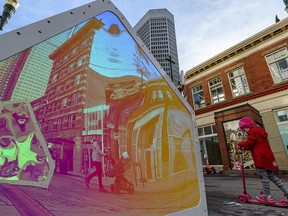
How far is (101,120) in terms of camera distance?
3.15 ft

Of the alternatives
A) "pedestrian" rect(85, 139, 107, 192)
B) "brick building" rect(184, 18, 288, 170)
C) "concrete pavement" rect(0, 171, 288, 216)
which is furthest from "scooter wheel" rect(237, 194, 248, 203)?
"brick building" rect(184, 18, 288, 170)

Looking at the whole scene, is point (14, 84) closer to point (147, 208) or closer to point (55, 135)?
point (55, 135)

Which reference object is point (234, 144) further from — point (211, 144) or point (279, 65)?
point (279, 65)

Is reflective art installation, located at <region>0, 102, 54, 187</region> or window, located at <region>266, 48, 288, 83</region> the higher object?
window, located at <region>266, 48, 288, 83</region>

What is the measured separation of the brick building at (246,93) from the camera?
9391mm

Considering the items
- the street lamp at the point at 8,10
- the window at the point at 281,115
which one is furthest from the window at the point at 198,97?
the street lamp at the point at 8,10

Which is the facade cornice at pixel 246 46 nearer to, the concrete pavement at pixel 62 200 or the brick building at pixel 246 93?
the brick building at pixel 246 93

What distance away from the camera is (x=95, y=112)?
0.94m

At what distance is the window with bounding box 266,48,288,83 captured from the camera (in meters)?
9.76

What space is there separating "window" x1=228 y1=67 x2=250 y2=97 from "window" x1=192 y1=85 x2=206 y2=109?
2434 mm

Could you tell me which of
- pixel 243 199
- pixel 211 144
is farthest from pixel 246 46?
pixel 243 199

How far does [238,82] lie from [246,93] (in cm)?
105

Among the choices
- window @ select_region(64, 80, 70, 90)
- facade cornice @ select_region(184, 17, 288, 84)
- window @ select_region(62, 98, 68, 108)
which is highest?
facade cornice @ select_region(184, 17, 288, 84)

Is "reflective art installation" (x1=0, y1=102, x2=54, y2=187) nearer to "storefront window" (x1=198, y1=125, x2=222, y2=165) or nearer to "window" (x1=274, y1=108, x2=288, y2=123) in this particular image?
"window" (x1=274, y1=108, x2=288, y2=123)
